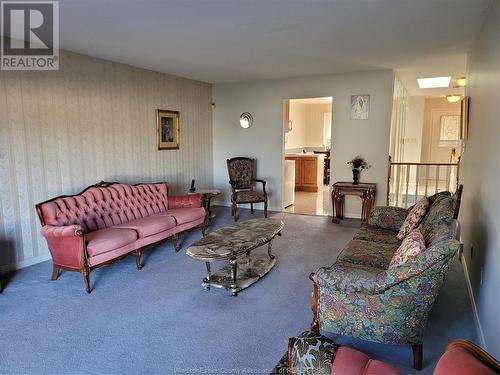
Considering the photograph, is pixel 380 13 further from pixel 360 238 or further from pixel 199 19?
pixel 360 238

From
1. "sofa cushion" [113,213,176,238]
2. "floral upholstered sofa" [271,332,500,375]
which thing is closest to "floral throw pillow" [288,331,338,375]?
"floral upholstered sofa" [271,332,500,375]

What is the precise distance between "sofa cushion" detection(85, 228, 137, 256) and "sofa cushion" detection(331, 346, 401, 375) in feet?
8.77

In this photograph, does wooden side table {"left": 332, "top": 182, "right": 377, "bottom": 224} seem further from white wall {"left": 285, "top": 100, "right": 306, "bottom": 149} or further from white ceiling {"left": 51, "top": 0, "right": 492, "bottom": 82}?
white wall {"left": 285, "top": 100, "right": 306, "bottom": 149}

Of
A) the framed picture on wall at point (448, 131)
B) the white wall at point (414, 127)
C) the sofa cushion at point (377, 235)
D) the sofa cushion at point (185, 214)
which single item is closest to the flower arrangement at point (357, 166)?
the sofa cushion at point (377, 235)

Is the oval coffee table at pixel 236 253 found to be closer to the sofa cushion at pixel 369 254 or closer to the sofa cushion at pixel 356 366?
the sofa cushion at pixel 369 254

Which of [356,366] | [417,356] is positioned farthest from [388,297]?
[356,366]

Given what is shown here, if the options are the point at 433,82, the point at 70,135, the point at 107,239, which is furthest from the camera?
the point at 433,82

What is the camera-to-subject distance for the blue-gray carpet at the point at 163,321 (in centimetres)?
225

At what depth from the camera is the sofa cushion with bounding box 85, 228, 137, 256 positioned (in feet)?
11.0

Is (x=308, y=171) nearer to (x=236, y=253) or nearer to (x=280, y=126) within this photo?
(x=280, y=126)

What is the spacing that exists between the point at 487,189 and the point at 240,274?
2288 millimetres

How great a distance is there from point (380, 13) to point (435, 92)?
6662mm

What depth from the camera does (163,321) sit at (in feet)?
9.00

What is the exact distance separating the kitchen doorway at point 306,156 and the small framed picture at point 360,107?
35.0 inches
